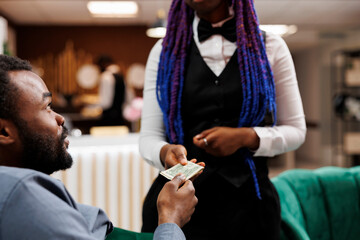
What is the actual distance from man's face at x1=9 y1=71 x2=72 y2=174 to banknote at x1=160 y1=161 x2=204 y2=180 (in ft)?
0.88

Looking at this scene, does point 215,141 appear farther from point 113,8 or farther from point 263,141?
point 113,8

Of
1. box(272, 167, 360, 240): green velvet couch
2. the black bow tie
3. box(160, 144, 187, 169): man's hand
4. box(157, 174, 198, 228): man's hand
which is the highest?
the black bow tie

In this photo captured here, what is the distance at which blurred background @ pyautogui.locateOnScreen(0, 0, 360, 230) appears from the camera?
670cm

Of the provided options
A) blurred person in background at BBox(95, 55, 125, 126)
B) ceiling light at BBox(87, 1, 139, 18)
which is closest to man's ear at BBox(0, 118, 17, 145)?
blurred person in background at BBox(95, 55, 125, 126)

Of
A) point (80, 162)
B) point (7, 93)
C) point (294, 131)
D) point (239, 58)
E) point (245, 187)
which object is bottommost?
point (80, 162)

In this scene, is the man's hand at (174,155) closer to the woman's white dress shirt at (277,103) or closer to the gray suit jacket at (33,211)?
the woman's white dress shirt at (277,103)

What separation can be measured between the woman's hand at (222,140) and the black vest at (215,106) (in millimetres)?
65

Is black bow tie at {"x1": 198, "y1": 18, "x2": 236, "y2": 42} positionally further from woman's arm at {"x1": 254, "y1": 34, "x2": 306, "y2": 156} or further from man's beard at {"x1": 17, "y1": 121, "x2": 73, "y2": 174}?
man's beard at {"x1": 17, "y1": 121, "x2": 73, "y2": 174}

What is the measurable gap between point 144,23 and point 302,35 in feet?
12.4

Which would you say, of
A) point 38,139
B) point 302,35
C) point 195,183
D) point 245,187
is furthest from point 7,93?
point 302,35

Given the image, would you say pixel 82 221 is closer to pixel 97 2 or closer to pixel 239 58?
pixel 239 58

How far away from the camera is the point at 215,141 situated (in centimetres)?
102

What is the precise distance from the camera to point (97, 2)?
246 inches

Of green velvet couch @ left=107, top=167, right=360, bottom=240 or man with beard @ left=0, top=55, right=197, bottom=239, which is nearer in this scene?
man with beard @ left=0, top=55, right=197, bottom=239
